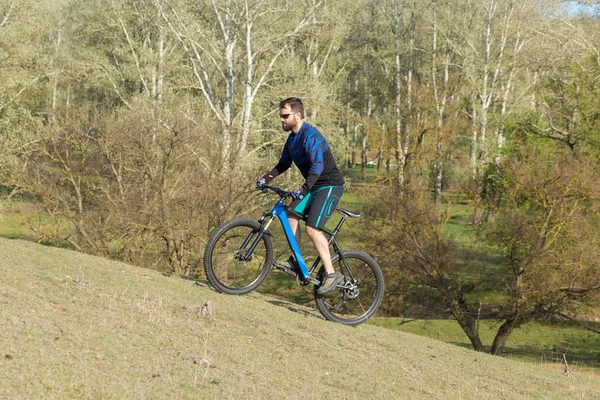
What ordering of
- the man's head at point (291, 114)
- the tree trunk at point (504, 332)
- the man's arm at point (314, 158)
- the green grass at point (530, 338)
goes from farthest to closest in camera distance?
the green grass at point (530, 338), the tree trunk at point (504, 332), the man's head at point (291, 114), the man's arm at point (314, 158)

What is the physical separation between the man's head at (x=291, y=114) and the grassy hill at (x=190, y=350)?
2165 mm

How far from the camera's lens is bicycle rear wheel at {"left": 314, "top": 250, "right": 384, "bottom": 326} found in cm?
828

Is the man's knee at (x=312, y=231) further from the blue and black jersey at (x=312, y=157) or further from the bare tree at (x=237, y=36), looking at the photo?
the bare tree at (x=237, y=36)

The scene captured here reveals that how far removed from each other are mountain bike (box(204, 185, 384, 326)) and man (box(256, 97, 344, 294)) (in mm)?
144

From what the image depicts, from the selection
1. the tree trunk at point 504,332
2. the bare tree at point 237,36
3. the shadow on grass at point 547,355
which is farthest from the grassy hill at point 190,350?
the bare tree at point 237,36

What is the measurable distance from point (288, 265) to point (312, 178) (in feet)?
4.21

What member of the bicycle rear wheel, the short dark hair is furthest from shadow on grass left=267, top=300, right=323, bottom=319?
the short dark hair

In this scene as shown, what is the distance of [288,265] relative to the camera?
8.05 metres

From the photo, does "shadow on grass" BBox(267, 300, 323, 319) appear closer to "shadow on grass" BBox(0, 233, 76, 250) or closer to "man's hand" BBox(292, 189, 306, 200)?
"man's hand" BBox(292, 189, 306, 200)

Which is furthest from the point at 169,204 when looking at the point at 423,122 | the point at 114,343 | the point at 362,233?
the point at 423,122

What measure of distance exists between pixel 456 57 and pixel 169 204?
36.6 meters

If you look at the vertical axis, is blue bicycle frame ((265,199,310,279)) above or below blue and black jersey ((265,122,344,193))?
below

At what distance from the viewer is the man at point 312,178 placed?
7.41 metres

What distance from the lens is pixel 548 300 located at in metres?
22.9
